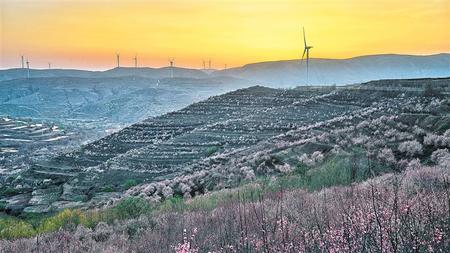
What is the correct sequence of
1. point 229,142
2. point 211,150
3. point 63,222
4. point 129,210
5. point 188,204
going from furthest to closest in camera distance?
point 229,142 → point 211,150 → point 129,210 → point 63,222 → point 188,204

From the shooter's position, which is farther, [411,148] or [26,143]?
[26,143]

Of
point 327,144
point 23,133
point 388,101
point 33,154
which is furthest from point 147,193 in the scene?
point 23,133

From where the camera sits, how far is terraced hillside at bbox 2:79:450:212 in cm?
2798

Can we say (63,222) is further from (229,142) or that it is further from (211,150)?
(229,142)

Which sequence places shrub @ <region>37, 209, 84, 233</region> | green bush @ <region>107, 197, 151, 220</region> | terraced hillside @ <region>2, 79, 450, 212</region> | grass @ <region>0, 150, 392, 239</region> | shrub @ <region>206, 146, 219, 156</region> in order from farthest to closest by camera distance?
shrub @ <region>206, 146, 219, 156</region> → terraced hillside @ <region>2, 79, 450, 212</region> → green bush @ <region>107, 197, 151, 220</region> → shrub @ <region>37, 209, 84, 233</region> → grass @ <region>0, 150, 392, 239</region>

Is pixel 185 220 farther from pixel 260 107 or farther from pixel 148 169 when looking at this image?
pixel 260 107

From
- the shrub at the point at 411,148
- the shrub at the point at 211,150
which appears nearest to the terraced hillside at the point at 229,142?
the shrub at the point at 211,150

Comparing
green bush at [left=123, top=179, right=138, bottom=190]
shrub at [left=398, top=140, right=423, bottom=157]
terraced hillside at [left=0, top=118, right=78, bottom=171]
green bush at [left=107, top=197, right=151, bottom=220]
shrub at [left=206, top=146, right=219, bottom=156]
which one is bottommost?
terraced hillside at [left=0, top=118, right=78, bottom=171]

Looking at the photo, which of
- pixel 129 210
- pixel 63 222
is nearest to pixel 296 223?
pixel 129 210

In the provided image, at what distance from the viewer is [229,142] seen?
47.3 metres

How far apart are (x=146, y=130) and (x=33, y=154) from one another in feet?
98.6

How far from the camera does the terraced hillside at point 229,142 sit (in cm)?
2798

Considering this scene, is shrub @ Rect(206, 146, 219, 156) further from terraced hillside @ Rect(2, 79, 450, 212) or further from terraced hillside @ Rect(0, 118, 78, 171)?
terraced hillside @ Rect(0, 118, 78, 171)

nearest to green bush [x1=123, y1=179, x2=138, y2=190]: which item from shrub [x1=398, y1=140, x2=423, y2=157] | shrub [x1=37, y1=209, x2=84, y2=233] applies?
shrub [x1=37, y1=209, x2=84, y2=233]
